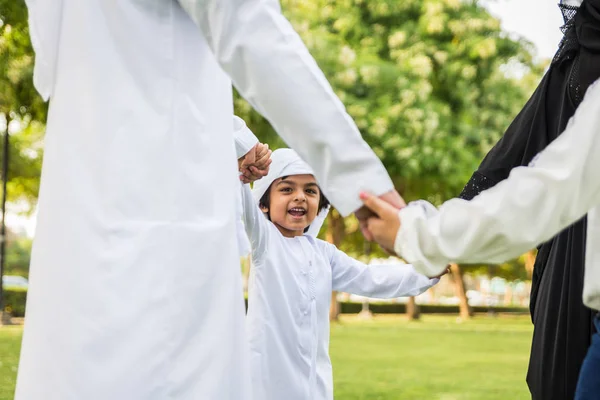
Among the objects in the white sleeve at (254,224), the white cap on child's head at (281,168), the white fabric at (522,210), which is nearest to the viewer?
the white fabric at (522,210)

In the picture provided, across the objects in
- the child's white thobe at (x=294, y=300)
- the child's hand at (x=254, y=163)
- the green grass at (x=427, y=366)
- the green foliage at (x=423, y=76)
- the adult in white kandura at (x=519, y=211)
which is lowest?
the green grass at (x=427, y=366)

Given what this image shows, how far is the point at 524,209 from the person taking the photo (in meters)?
2.12

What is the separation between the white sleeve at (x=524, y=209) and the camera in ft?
6.94

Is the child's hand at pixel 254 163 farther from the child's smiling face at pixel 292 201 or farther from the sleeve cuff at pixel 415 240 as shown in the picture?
the sleeve cuff at pixel 415 240

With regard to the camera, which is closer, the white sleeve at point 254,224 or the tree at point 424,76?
the white sleeve at point 254,224

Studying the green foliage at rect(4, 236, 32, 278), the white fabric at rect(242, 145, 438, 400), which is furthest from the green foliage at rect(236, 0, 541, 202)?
the green foliage at rect(4, 236, 32, 278)

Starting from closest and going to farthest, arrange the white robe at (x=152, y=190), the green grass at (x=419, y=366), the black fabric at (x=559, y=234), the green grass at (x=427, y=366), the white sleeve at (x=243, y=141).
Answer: the white robe at (x=152, y=190), the black fabric at (x=559, y=234), the white sleeve at (x=243, y=141), the green grass at (x=419, y=366), the green grass at (x=427, y=366)

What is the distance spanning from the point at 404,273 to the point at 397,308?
143 feet

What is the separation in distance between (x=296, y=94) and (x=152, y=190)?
0.43 metres

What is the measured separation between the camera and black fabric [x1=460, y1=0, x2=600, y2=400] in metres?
3.08

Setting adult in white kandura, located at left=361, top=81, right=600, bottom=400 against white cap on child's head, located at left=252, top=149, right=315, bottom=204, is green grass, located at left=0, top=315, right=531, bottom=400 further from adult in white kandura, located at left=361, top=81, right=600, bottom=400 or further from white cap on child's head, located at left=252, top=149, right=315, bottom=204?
adult in white kandura, located at left=361, top=81, right=600, bottom=400

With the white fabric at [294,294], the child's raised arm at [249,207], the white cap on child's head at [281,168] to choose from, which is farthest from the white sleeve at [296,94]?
the white cap on child's head at [281,168]

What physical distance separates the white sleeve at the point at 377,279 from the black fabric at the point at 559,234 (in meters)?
0.78

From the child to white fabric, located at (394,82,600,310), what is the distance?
1.91 metres
